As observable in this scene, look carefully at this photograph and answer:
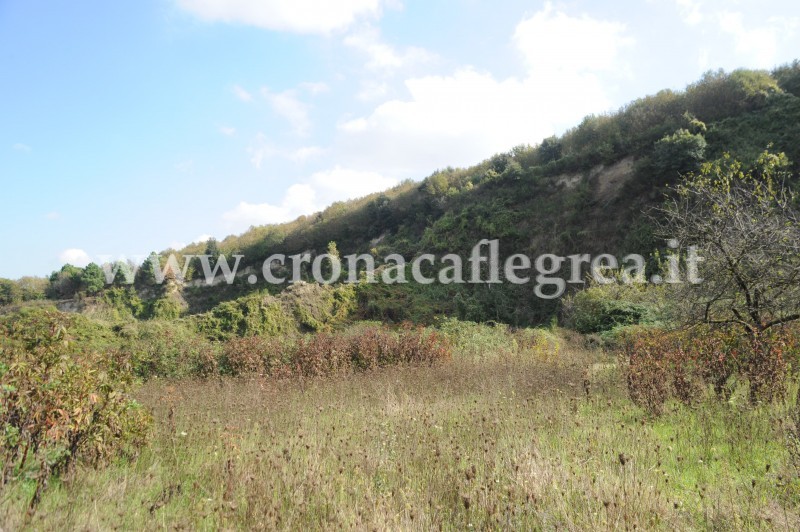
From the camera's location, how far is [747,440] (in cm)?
430

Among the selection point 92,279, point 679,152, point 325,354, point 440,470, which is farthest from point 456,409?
point 92,279

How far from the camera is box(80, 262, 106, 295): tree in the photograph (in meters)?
26.0

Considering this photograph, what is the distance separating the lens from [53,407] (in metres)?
3.12

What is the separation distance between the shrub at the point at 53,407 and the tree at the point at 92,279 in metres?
26.1

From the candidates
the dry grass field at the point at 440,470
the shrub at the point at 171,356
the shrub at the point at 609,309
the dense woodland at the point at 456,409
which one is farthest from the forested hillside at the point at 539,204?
the dry grass field at the point at 440,470

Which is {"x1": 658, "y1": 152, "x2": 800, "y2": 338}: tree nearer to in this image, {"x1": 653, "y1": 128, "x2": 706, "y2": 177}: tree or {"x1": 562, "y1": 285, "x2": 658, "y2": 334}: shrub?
{"x1": 562, "y1": 285, "x2": 658, "y2": 334}: shrub

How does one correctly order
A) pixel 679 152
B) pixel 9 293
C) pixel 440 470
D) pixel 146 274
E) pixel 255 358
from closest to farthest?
pixel 440 470, pixel 255 358, pixel 679 152, pixel 146 274, pixel 9 293

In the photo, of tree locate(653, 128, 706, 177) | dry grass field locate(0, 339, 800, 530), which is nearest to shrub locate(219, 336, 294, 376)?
dry grass field locate(0, 339, 800, 530)

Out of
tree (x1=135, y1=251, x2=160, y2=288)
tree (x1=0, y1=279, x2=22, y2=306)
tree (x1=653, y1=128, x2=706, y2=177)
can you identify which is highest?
tree (x1=653, y1=128, x2=706, y2=177)

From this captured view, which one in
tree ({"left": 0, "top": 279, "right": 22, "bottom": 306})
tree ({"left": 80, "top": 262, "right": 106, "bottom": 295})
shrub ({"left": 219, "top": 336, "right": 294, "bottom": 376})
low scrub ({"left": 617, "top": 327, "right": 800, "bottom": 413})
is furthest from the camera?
tree ({"left": 0, "top": 279, "right": 22, "bottom": 306})

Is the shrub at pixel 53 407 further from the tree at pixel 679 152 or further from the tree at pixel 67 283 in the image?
the tree at pixel 67 283

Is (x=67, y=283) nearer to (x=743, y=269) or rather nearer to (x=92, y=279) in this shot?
(x=92, y=279)

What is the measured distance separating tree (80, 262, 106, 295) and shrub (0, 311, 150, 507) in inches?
1026

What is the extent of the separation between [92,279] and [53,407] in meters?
27.5
